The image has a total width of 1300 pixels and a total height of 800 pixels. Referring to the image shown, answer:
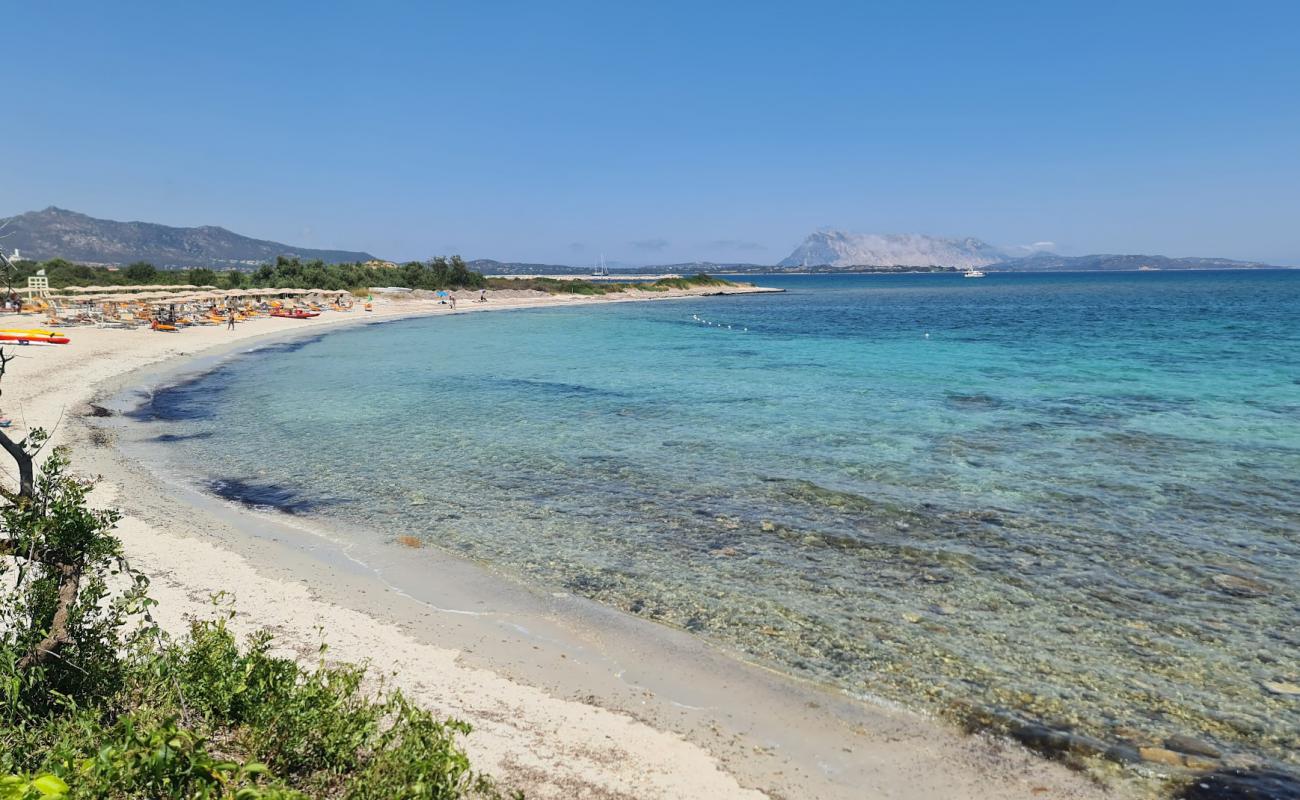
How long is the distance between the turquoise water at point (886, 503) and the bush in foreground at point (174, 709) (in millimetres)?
4176

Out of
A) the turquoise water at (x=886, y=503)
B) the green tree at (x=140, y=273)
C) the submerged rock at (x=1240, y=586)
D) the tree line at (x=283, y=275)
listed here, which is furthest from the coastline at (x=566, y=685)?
the green tree at (x=140, y=273)

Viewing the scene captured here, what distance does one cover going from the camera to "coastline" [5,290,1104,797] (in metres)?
5.80

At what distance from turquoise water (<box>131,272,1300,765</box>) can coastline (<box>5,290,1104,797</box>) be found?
0.66m

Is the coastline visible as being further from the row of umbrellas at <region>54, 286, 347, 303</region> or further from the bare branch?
the row of umbrellas at <region>54, 286, 347, 303</region>

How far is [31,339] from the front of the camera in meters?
33.1

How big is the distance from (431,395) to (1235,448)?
908 inches

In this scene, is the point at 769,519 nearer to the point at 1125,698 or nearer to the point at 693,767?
the point at 1125,698

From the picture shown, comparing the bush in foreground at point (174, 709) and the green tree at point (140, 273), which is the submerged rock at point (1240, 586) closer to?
the bush in foreground at point (174, 709)

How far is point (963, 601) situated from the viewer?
9148 millimetres

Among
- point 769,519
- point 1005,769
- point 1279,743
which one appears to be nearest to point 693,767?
point 1005,769

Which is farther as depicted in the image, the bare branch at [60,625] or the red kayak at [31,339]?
the red kayak at [31,339]

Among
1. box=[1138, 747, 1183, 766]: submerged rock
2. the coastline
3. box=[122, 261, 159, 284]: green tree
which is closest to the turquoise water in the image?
box=[1138, 747, 1183, 766]: submerged rock

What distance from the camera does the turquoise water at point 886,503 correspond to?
7.70 metres

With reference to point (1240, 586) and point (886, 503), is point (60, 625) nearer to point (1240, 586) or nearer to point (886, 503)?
point (886, 503)
